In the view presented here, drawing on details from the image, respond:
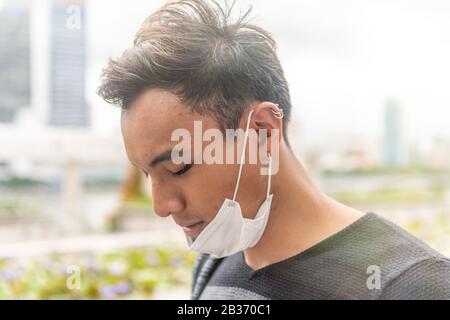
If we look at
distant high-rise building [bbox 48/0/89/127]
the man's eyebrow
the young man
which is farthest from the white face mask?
distant high-rise building [bbox 48/0/89/127]

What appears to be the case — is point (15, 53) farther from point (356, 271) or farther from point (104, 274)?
point (356, 271)

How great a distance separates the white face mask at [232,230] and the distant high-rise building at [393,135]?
51 cm

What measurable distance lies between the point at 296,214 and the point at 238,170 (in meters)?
0.13

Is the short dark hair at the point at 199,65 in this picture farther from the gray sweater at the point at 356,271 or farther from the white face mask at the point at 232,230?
the gray sweater at the point at 356,271

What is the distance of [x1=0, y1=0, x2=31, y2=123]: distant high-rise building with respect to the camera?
1294 millimetres

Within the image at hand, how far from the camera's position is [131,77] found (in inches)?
32.9

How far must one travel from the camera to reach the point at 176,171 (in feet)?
2.84

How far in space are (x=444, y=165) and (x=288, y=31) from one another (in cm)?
54

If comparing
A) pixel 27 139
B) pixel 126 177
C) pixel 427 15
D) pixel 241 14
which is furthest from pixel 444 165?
pixel 27 139

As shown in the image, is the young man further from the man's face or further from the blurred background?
the blurred background

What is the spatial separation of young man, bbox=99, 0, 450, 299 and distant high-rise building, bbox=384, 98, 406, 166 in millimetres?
443

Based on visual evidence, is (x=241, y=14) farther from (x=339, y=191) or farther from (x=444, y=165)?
(x=444, y=165)

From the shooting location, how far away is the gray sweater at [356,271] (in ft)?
2.50

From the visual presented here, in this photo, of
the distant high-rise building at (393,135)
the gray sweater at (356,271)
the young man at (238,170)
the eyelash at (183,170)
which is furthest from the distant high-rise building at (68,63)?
the distant high-rise building at (393,135)
